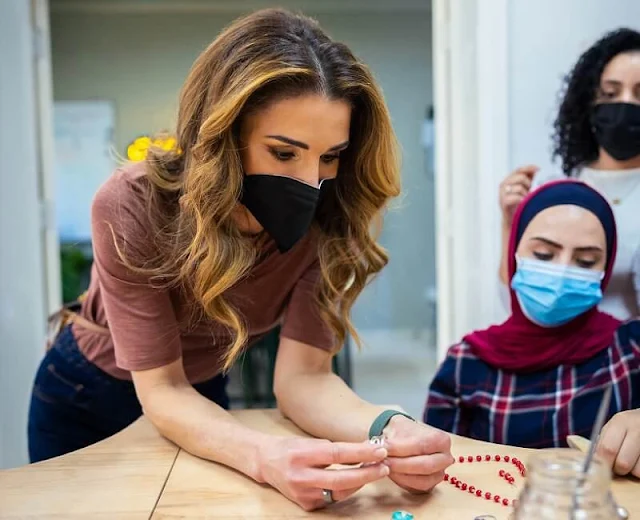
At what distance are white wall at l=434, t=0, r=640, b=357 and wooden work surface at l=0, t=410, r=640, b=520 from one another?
2.45 feet

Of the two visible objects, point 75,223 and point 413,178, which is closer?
point 413,178

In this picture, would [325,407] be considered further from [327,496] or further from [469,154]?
[469,154]

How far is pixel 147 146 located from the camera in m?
1.04

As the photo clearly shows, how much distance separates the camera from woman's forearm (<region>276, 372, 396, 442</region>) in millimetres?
883

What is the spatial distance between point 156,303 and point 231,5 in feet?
11.0

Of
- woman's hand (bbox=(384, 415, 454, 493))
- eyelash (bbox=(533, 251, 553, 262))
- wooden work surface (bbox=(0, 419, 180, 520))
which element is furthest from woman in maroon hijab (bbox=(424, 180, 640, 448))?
wooden work surface (bbox=(0, 419, 180, 520))

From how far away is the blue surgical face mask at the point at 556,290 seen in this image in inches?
45.7

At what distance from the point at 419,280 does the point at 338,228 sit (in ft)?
9.37

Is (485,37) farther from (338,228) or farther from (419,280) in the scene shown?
(419,280)

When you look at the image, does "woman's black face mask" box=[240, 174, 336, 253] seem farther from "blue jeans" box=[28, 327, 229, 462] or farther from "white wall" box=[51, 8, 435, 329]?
"white wall" box=[51, 8, 435, 329]

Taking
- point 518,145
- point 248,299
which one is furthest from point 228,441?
point 518,145

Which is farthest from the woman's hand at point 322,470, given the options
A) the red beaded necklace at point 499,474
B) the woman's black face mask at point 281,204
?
the woman's black face mask at point 281,204

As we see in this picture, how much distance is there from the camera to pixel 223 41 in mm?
894

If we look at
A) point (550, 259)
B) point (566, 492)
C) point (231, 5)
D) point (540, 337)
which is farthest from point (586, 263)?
point (231, 5)
